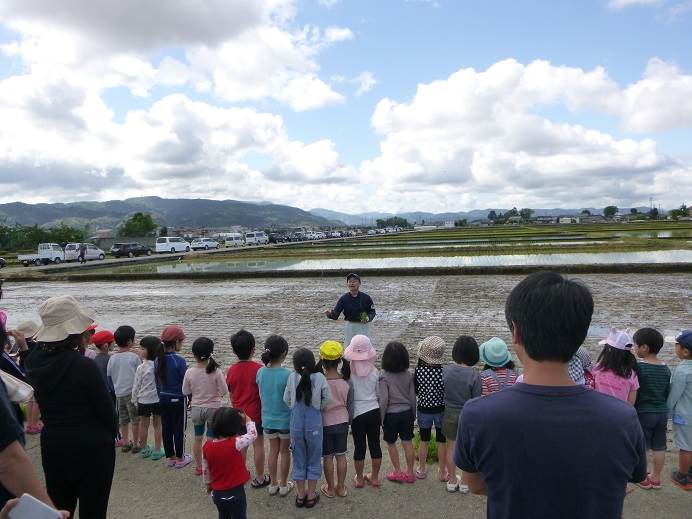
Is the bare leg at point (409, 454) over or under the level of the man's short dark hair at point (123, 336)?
under

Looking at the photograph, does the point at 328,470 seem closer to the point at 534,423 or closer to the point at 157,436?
the point at 157,436

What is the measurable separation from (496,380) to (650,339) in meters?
1.33

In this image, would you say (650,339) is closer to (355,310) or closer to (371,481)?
(371,481)

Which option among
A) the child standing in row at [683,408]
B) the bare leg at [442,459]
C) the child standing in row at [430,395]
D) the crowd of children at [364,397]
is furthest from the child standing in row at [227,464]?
the child standing in row at [683,408]

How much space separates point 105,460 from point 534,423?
247 centimetres

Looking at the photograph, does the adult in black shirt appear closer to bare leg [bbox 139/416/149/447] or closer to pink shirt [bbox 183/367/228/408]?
pink shirt [bbox 183/367/228/408]

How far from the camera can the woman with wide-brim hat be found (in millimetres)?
2500

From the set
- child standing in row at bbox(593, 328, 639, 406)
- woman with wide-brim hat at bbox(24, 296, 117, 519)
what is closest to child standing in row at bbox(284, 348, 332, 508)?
woman with wide-brim hat at bbox(24, 296, 117, 519)

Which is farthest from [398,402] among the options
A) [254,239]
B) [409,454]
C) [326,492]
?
[254,239]

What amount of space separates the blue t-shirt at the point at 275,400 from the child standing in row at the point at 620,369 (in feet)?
8.58

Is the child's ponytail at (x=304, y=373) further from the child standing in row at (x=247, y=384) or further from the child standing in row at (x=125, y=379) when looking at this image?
the child standing in row at (x=125, y=379)

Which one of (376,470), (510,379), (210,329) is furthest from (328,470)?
(210,329)

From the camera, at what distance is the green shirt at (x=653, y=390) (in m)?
3.58

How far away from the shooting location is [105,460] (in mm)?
2633
